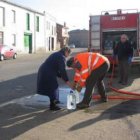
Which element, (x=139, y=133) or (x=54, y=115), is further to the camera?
(x=54, y=115)

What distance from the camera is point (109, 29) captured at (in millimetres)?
17656

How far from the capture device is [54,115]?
812cm

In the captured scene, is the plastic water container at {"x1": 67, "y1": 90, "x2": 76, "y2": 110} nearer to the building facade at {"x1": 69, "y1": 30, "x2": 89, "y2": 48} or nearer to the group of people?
the group of people

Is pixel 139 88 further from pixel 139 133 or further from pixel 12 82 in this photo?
pixel 139 133

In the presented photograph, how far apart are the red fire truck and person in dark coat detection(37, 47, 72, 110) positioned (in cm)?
909

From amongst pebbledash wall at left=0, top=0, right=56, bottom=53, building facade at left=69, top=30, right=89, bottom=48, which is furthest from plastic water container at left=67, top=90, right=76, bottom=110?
building facade at left=69, top=30, right=89, bottom=48

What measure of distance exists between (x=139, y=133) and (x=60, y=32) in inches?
3040

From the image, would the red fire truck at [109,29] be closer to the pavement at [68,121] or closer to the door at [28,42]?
the pavement at [68,121]

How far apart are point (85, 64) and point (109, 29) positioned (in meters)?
9.29

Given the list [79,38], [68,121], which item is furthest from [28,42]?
[79,38]

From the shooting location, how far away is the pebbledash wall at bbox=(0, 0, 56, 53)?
43.4 meters

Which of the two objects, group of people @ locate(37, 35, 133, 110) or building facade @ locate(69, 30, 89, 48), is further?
building facade @ locate(69, 30, 89, 48)

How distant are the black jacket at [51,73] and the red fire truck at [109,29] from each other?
9.10m

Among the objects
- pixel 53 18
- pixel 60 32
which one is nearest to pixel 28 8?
pixel 53 18
